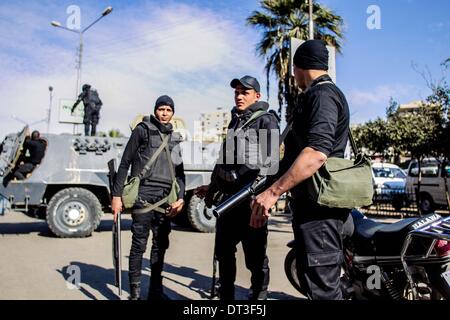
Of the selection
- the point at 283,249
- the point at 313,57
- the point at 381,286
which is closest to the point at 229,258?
the point at 381,286

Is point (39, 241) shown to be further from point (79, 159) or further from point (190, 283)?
point (190, 283)

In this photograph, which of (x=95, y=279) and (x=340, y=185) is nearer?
(x=340, y=185)

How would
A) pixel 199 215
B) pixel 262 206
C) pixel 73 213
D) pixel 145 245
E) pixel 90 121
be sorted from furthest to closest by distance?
pixel 90 121 → pixel 199 215 → pixel 73 213 → pixel 145 245 → pixel 262 206

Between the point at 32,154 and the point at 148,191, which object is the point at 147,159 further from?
the point at 32,154

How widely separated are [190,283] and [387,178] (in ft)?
51.5

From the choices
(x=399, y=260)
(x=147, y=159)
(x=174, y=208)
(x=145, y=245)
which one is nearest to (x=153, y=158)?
(x=147, y=159)

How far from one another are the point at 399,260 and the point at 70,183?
6.42 meters

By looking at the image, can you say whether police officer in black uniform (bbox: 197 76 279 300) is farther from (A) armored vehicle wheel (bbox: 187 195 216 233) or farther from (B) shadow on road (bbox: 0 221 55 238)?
(B) shadow on road (bbox: 0 221 55 238)

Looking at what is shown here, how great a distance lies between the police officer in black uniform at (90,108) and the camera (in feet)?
31.1

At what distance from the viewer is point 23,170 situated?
7.81 m

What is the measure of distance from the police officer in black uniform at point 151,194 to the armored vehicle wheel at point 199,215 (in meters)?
4.64

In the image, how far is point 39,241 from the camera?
7.37m

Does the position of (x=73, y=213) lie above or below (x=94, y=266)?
above
